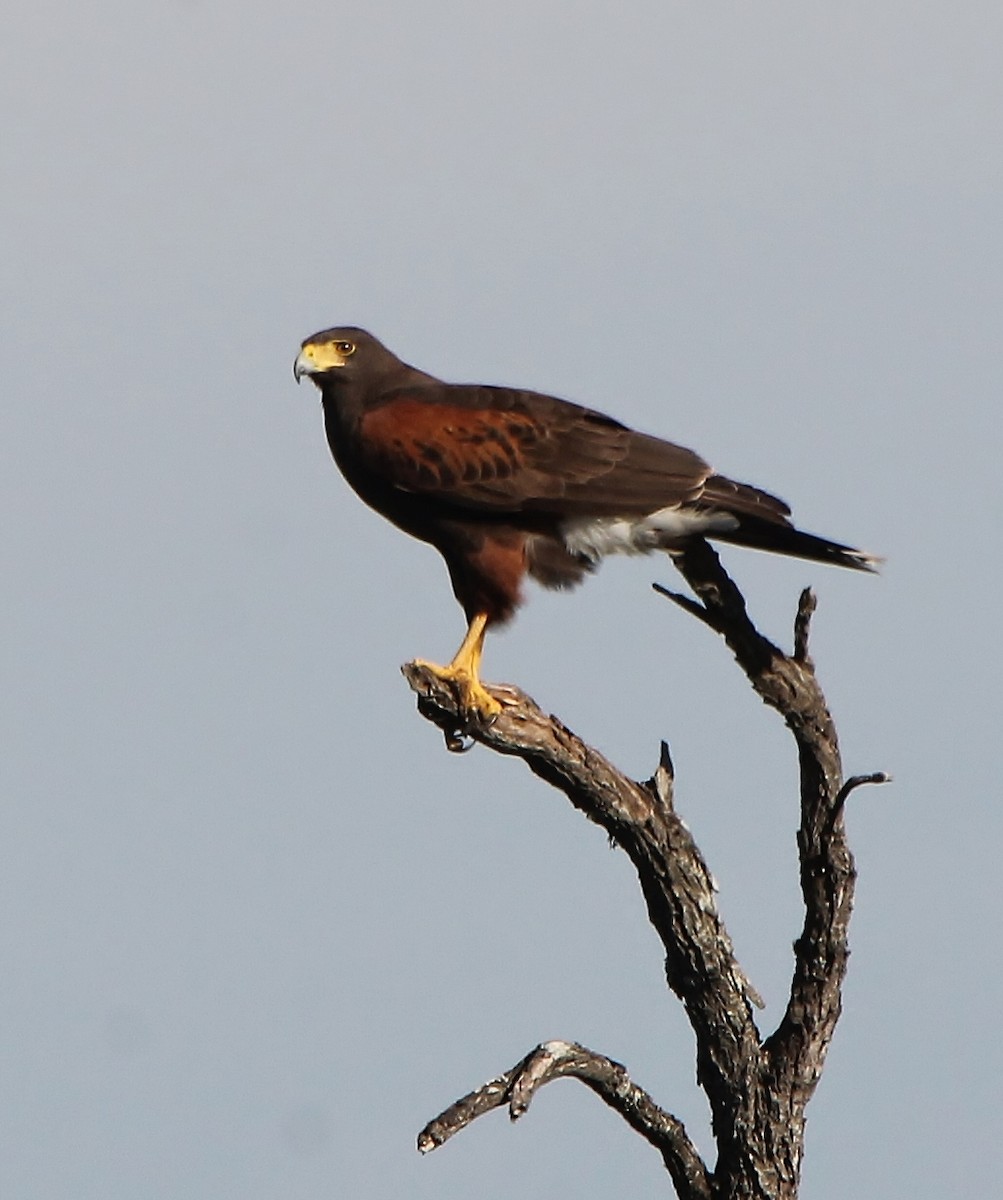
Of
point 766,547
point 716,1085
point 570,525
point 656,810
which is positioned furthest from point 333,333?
point 716,1085

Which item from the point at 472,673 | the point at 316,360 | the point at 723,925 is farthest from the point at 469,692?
the point at 316,360

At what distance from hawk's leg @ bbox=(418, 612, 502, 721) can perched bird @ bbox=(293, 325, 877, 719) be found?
0.04 feet

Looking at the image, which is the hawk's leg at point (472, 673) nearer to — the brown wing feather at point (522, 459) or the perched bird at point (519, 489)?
the perched bird at point (519, 489)

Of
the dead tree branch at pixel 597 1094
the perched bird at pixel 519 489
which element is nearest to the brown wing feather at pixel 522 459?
the perched bird at pixel 519 489

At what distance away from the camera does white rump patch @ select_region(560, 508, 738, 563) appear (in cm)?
885

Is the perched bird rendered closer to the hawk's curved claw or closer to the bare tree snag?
the hawk's curved claw

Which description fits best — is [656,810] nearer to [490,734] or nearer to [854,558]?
[490,734]

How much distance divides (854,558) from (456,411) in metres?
2.12

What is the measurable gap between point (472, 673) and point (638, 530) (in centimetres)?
118

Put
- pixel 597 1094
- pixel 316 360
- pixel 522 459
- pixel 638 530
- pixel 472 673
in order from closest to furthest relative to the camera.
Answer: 1. pixel 597 1094
2. pixel 472 673
3. pixel 638 530
4. pixel 522 459
5. pixel 316 360

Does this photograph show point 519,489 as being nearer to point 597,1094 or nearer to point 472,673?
point 472,673

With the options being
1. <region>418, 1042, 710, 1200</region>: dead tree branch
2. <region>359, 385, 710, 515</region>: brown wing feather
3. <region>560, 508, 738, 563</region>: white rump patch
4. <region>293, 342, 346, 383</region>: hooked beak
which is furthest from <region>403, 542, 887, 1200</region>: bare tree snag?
<region>293, 342, 346, 383</region>: hooked beak

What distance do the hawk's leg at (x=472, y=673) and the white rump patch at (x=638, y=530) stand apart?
625 millimetres

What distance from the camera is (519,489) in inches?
358
